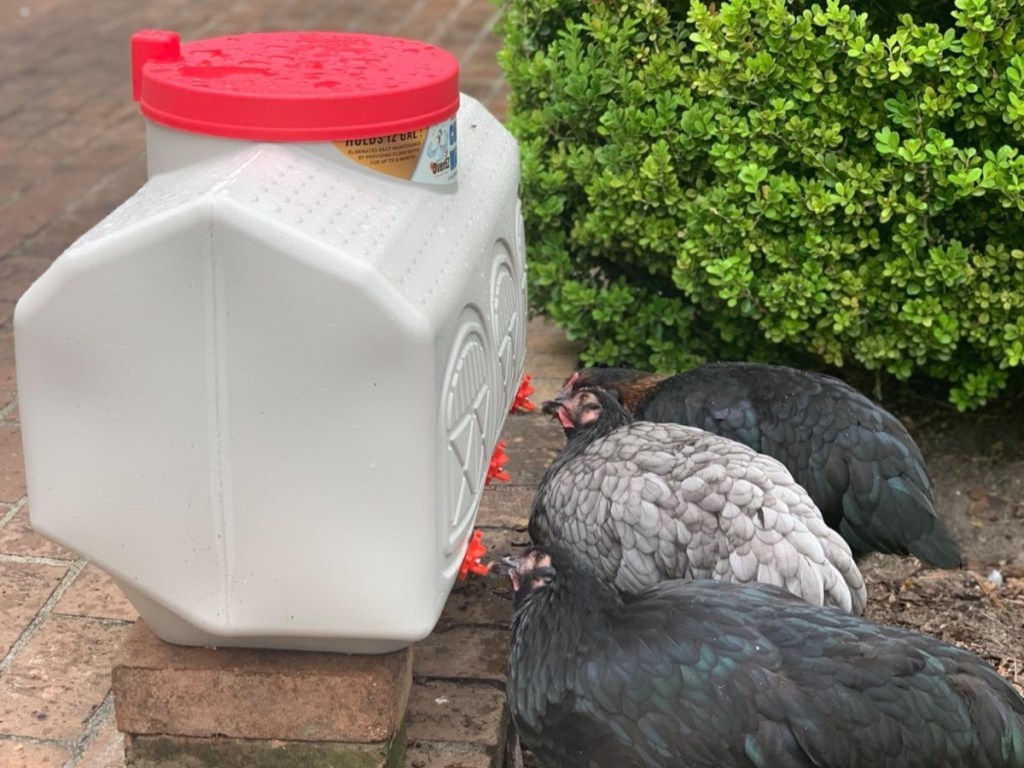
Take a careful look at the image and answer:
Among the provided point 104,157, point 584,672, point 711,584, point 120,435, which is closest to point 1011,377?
point 711,584

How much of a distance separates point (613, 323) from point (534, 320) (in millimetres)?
787

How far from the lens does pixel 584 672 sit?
8.64 ft

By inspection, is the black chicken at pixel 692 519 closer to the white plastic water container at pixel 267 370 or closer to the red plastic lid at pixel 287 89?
the white plastic water container at pixel 267 370

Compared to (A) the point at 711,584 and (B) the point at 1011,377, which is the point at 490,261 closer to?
(A) the point at 711,584

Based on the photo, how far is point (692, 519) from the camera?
3057mm

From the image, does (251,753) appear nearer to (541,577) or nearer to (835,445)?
(541,577)

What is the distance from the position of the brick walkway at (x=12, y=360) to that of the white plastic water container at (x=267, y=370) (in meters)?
0.52

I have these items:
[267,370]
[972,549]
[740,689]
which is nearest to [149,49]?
[267,370]

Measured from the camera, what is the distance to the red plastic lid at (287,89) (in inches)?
96.3

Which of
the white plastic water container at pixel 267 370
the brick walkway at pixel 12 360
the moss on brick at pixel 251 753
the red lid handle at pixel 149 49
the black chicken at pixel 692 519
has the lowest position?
the brick walkway at pixel 12 360

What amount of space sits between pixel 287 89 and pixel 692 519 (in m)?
1.28

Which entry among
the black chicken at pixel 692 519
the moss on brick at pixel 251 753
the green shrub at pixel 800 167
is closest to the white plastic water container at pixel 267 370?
the moss on brick at pixel 251 753

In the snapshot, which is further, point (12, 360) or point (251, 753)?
point (12, 360)

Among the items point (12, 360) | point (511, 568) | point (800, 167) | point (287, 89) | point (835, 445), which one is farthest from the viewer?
point (12, 360)
